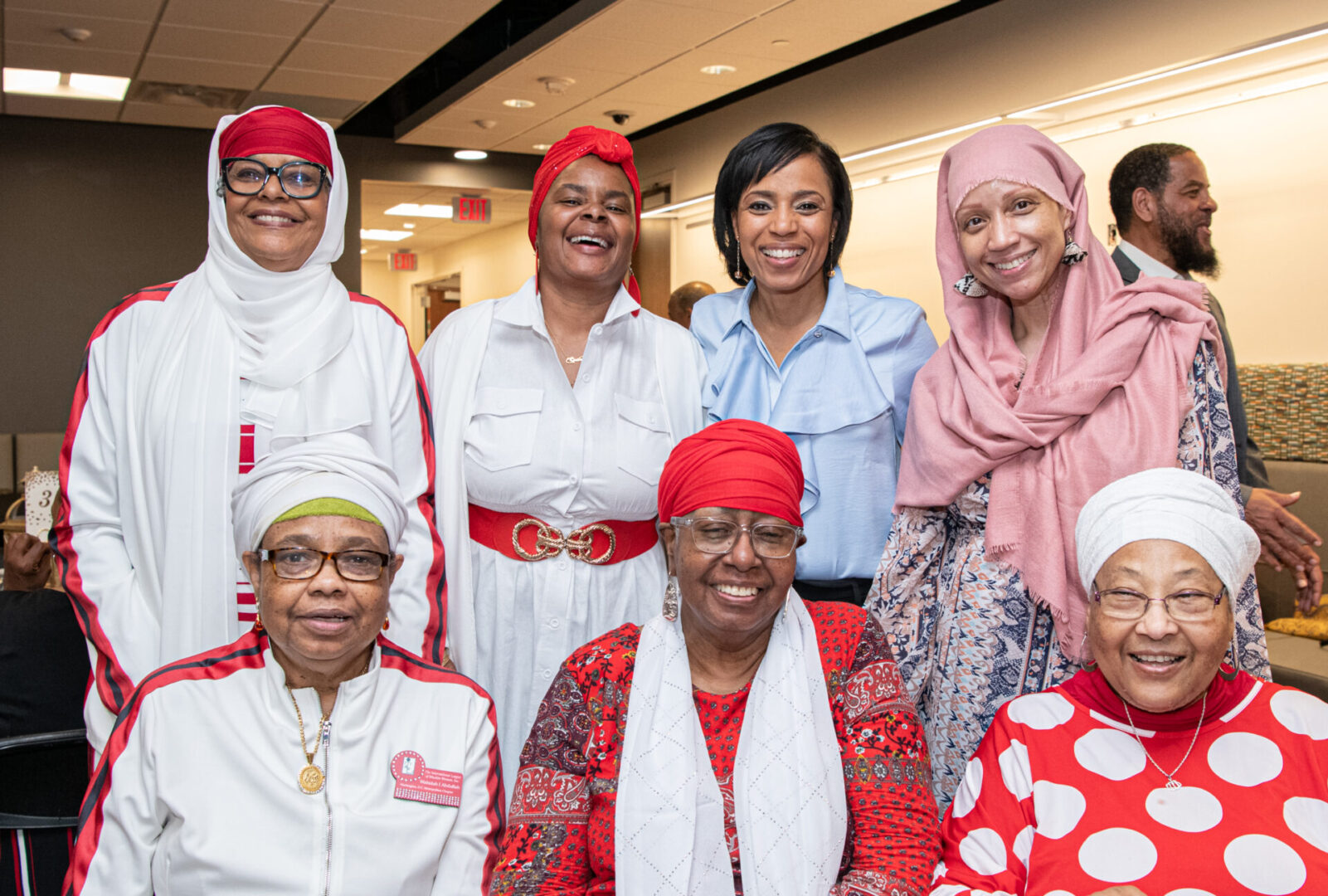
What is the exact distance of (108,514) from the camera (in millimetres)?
2096

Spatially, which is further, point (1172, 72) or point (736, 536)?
point (1172, 72)

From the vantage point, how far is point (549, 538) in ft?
7.90

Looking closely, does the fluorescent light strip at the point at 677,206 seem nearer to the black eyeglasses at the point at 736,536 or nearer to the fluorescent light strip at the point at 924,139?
the fluorescent light strip at the point at 924,139

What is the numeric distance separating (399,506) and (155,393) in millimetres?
607

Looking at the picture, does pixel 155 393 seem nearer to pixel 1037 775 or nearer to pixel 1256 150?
pixel 1037 775

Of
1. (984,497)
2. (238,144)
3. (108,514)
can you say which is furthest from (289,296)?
(984,497)

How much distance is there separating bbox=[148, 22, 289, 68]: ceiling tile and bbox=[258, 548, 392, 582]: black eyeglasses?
607cm

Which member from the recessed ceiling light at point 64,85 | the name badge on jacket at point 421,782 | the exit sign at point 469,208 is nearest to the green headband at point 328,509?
the name badge on jacket at point 421,782

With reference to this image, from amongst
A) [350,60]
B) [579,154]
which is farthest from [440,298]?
[579,154]

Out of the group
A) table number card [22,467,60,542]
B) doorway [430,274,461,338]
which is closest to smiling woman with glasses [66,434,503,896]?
table number card [22,467,60,542]

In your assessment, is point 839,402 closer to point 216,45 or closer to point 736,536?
point 736,536

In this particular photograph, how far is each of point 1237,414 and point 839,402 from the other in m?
1.19

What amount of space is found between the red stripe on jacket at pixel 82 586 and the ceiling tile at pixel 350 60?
553cm

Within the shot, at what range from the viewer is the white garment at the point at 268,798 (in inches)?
63.4
